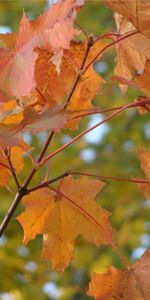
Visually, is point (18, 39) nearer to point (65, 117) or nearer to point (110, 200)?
point (65, 117)

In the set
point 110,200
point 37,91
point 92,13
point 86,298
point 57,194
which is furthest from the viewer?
point 92,13

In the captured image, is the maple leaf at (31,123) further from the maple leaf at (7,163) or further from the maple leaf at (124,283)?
the maple leaf at (124,283)

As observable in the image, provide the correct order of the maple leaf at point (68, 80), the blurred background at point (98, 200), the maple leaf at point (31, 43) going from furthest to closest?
the blurred background at point (98, 200) < the maple leaf at point (68, 80) < the maple leaf at point (31, 43)

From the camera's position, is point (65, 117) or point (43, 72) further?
point (43, 72)

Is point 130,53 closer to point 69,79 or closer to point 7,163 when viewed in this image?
point 69,79

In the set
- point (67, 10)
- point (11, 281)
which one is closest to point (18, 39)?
point (67, 10)

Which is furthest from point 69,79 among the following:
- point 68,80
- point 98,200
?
point 98,200

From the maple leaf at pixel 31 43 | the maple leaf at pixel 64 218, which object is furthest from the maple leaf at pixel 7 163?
the maple leaf at pixel 31 43
